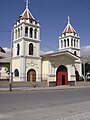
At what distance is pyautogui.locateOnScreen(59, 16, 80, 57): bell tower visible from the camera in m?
58.7

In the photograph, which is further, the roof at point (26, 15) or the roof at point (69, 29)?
the roof at point (69, 29)

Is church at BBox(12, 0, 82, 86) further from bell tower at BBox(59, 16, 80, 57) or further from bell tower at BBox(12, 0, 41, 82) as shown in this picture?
bell tower at BBox(59, 16, 80, 57)

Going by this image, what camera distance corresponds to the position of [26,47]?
148 feet

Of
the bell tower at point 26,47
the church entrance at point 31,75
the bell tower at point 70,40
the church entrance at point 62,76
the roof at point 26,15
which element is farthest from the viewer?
the bell tower at point 70,40

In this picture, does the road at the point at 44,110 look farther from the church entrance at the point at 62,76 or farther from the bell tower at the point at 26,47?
the church entrance at the point at 62,76

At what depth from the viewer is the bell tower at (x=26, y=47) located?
43625 millimetres

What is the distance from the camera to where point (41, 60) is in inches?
1833

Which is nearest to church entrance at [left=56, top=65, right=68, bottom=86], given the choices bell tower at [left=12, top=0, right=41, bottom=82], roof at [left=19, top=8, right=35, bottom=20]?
bell tower at [left=12, top=0, right=41, bottom=82]

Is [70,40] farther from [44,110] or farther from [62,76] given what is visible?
[44,110]

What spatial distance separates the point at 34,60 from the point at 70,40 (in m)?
16.4

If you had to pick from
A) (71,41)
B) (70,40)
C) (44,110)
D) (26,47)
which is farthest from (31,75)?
(44,110)

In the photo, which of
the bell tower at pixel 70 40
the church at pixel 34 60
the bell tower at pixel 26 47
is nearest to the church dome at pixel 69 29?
the bell tower at pixel 70 40

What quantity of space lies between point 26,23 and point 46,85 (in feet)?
42.6

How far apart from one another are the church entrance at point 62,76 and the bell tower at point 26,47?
4.01 m
